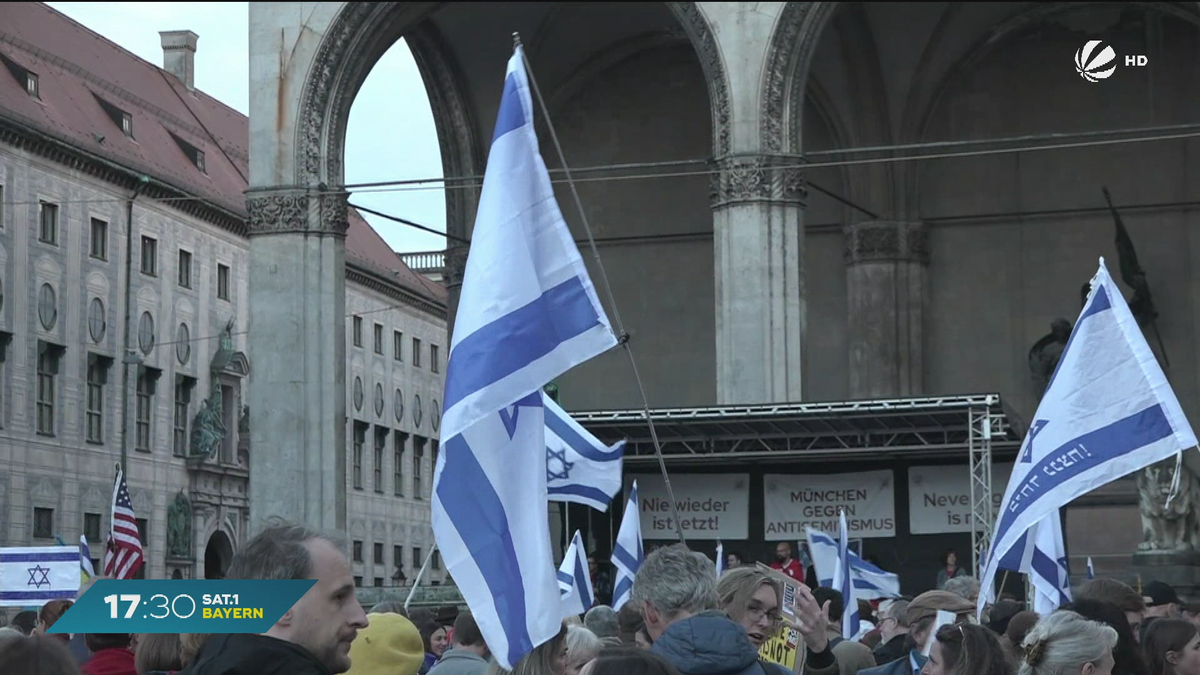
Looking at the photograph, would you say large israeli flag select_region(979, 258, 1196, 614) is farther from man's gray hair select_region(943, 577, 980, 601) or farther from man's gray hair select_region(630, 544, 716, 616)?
man's gray hair select_region(630, 544, 716, 616)

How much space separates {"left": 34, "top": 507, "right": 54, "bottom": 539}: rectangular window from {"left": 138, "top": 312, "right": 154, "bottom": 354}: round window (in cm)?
651

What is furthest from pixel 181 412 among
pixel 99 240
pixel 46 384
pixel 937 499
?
pixel 937 499

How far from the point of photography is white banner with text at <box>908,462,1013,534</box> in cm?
2941

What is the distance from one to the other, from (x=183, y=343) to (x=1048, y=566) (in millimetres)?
46402

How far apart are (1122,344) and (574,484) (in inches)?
247

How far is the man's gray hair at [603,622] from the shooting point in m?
9.56

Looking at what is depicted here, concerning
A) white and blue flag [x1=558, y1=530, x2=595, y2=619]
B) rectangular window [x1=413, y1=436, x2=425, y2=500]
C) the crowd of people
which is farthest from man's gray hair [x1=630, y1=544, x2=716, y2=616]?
rectangular window [x1=413, y1=436, x2=425, y2=500]

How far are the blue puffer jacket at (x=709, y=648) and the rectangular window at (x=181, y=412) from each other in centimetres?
5215

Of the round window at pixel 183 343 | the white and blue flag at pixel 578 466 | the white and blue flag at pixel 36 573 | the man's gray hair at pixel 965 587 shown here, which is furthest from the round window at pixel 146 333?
the man's gray hair at pixel 965 587

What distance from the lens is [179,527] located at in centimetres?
5669

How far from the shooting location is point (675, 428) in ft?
91.6

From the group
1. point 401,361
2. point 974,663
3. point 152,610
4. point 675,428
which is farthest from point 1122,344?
point 401,361

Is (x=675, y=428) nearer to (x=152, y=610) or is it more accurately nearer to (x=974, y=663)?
(x=974, y=663)

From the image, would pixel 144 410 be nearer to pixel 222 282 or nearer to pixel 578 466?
pixel 222 282
